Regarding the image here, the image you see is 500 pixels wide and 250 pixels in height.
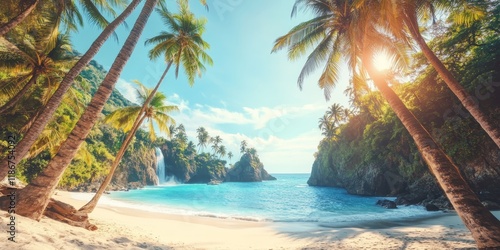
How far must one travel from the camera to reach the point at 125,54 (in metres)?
5.81

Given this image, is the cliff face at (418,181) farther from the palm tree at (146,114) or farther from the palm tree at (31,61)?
the palm tree at (31,61)

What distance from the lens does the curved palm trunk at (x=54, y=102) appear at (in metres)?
5.07

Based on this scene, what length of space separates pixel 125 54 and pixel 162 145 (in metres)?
73.1

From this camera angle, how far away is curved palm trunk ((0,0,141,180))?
199 inches

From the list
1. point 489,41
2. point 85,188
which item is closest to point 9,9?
point 489,41

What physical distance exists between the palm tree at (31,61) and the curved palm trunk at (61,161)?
709cm

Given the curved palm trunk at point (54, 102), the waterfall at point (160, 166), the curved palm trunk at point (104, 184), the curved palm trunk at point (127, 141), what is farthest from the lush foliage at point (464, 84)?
the waterfall at point (160, 166)

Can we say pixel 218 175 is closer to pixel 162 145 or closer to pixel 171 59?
pixel 162 145

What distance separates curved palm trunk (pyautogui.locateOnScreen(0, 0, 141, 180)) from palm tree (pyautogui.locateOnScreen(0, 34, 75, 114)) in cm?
527

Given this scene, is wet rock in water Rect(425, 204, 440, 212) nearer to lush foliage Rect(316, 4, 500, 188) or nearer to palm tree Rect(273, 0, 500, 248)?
lush foliage Rect(316, 4, 500, 188)

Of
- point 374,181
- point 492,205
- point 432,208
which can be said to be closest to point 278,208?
point 432,208

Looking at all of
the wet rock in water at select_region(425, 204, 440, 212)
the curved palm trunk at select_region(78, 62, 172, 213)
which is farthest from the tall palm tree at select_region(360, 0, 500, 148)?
the wet rock in water at select_region(425, 204, 440, 212)

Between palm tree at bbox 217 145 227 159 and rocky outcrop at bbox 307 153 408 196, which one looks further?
palm tree at bbox 217 145 227 159

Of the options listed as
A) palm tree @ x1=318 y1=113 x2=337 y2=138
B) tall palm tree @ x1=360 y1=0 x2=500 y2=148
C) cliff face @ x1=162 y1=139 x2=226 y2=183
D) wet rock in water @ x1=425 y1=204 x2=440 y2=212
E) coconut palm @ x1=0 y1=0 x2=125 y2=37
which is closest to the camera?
A: tall palm tree @ x1=360 y1=0 x2=500 y2=148
